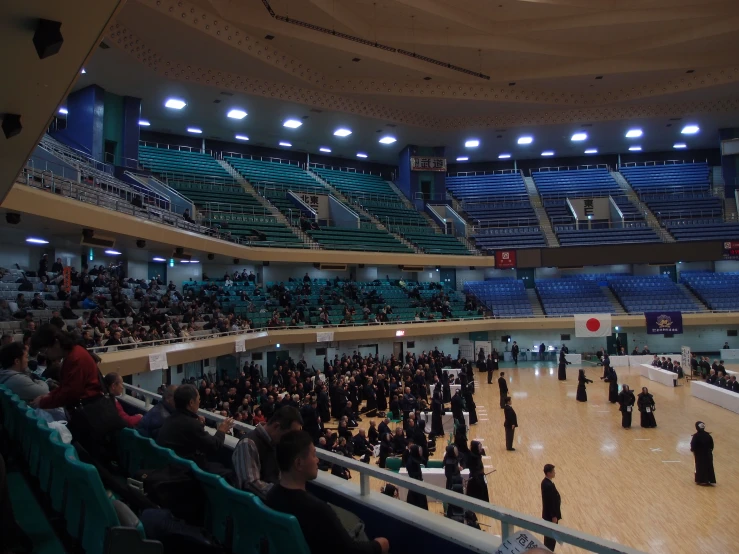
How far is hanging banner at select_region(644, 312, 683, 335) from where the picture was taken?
2594 cm

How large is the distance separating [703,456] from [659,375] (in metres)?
13.4

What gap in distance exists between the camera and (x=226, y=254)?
2081cm

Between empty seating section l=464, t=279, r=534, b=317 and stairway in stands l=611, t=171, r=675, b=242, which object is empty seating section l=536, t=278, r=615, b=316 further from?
stairway in stands l=611, t=171, r=675, b=242

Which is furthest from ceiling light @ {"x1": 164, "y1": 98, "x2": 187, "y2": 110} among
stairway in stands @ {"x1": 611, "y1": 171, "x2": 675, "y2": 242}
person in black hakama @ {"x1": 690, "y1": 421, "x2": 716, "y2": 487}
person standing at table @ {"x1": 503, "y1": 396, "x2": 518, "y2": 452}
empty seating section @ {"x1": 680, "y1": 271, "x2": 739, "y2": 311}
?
empty seating section @ {"x1": 680, "y1": 271, "x2": 739, "y2": 311}

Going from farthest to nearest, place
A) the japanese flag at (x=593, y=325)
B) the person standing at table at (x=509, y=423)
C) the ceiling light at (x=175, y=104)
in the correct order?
the japanese flag at (x=593, y=325)
the ceiling light at (x=175, y=104)
the person standing at table at (x=509, y=423)

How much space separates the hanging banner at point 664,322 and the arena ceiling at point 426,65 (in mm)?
10686

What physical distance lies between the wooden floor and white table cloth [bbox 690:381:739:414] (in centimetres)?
26

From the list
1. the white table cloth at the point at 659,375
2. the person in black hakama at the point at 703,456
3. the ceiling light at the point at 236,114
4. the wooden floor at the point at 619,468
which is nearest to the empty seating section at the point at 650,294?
the white table cloth at the point at 659,375

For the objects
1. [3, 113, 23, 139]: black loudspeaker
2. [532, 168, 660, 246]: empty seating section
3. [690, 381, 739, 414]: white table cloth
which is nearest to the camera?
[3, 113, 23, 139]: black loudspeaker

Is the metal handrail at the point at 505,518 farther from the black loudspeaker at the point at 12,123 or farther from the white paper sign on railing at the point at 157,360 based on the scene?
the white paper sign on railing at the point at 157,360

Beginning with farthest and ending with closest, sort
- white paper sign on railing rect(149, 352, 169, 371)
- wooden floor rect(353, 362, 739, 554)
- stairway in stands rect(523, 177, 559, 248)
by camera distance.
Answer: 1. stairway in stands rect(523, 177, 559, 248)
2. white paper sign on railing rect(149, 352, 169, 371)
3. wooden floor rect(353, 362, 739, 554)

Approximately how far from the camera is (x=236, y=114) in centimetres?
2659

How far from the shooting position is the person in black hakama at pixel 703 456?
10.2 metres

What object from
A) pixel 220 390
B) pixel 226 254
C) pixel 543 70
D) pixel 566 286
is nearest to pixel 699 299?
pixel 566 286
